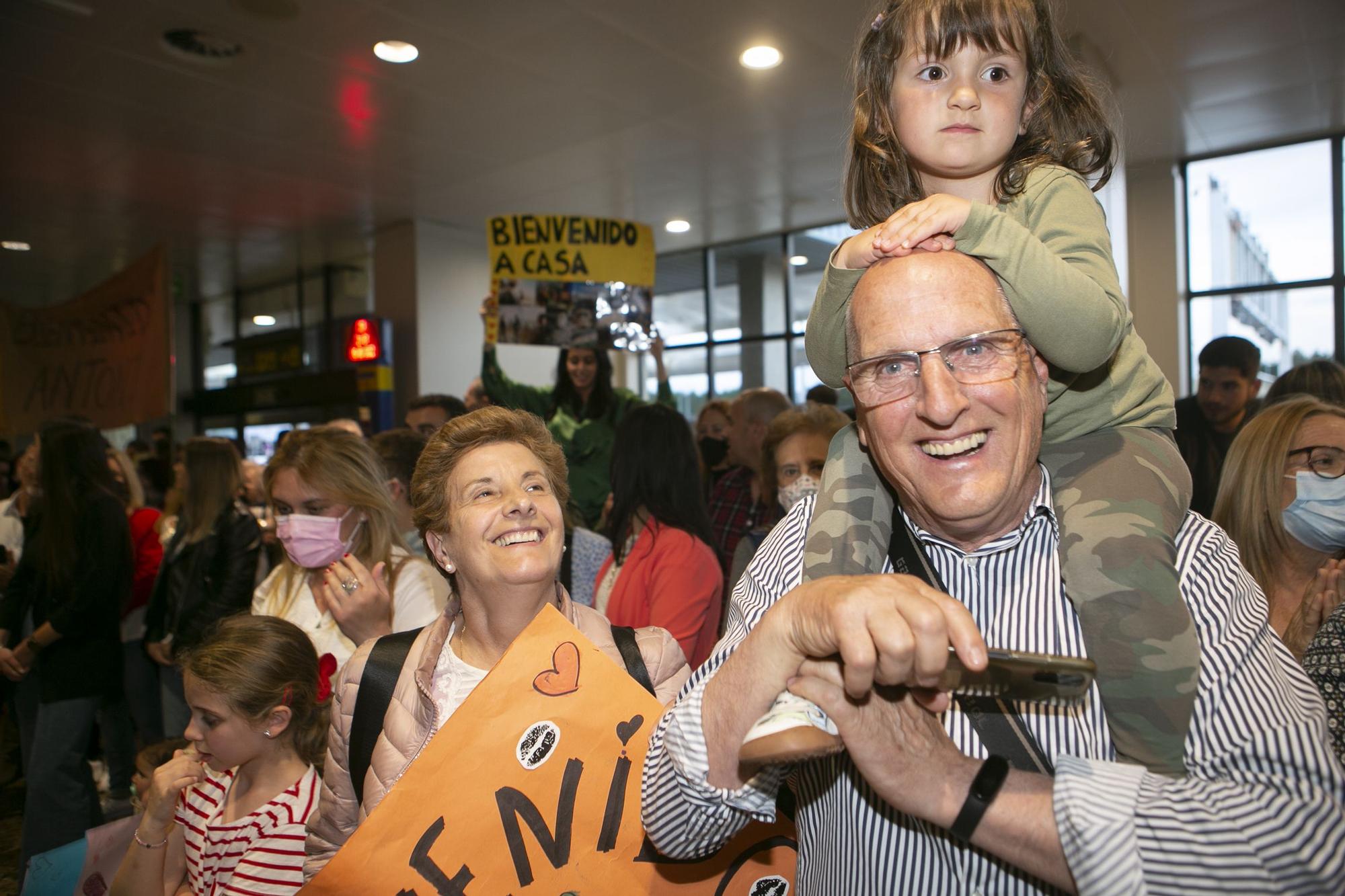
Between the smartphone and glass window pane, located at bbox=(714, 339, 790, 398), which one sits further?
glass window pane, located at bbox=(714, 339, 790, 398)

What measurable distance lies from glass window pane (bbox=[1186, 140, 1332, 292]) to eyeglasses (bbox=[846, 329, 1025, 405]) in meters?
8.81

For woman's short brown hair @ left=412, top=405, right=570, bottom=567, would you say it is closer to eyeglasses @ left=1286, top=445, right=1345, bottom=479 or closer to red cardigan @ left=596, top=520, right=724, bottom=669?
red cardigan @ left=596, top=520, right=724, bottom=669

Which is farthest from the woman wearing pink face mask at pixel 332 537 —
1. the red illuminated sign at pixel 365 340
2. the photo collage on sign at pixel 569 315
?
the red illuminated sign at pixel 365 340

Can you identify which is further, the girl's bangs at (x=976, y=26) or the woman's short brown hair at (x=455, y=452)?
the woman's short brown hair at (x=455, y=452)

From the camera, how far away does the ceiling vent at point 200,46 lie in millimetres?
5480

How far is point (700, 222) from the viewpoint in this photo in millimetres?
10328

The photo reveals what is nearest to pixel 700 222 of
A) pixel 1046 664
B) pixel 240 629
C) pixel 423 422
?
pixel 423 422

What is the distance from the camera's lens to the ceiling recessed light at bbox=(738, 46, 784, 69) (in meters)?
5.82

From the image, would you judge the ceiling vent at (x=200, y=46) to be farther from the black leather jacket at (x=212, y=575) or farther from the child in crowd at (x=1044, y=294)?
the child in crowd at (x=1044, y=294)

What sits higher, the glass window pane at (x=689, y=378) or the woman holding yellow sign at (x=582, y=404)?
the glass window pane at (x=689, y=378)

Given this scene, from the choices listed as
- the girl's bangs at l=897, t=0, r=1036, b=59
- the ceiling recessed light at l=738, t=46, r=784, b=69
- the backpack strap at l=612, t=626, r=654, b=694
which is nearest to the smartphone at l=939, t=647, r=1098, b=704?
the backpack strap at l=612, t=626, r=654, b=694

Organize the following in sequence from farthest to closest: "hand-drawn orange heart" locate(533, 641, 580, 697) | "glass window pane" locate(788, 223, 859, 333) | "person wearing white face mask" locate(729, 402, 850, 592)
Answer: "glass window pane" locate(788, 223, 859, 333), "person wearing white face mask" locate(729, 402, 850, 592), "hand-drawn orange heart" locate(533, 641, 580, 697)

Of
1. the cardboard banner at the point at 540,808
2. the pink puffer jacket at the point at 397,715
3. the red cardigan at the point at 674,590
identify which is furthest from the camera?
the red cardigan at the point at 674,590

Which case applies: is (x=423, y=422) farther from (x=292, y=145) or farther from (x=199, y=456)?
(x=292, y=145)
